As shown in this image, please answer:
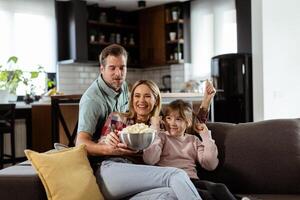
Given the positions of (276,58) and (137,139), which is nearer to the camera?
(137,139)

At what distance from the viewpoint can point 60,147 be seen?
239cm

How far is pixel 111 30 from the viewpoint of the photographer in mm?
7523

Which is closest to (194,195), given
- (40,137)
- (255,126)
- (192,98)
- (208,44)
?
(255,126)

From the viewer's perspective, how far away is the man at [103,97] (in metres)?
2.39

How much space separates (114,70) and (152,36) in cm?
504

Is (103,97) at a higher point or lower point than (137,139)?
higher

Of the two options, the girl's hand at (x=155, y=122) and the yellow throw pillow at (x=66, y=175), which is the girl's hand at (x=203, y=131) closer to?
the girl's hand at (x=155, y=122)

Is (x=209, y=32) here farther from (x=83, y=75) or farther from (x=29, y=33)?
(x=29, y=33)

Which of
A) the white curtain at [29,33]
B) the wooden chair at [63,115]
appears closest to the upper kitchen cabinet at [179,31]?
the white curtain at [29,33]

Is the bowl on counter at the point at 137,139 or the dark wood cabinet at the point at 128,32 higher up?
the dark wood cabinet at the point at 128,32

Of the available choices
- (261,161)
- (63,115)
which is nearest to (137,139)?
(261,161)

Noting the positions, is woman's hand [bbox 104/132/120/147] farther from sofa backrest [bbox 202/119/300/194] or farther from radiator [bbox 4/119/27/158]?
radiator [bbox 4/119/27/158]

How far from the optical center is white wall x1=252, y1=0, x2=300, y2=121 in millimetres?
5039

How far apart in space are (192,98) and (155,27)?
325 cm
